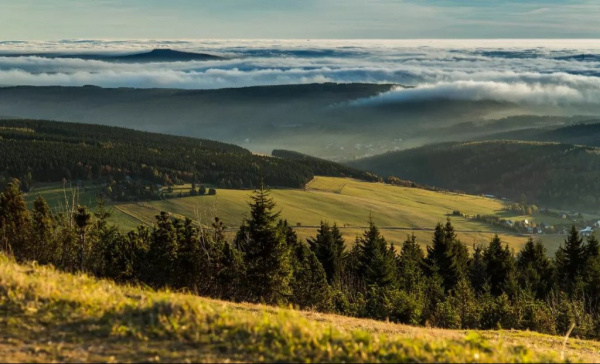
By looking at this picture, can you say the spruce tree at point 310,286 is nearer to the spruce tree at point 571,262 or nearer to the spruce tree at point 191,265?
the spruce tree at point 191,265

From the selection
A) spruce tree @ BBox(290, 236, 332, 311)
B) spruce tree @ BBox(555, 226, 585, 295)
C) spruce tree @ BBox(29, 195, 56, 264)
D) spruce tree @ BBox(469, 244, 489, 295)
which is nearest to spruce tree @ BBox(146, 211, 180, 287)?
spruce tree @ BBox(29, 195, 56, 264)

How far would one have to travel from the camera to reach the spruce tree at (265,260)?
53.5 metres

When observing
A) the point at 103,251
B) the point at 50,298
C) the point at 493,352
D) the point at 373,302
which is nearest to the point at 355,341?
the point at 493,352

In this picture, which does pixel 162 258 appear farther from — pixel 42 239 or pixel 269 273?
pixel 42 239

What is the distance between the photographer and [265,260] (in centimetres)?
5406

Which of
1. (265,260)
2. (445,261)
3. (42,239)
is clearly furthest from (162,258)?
(445,261)

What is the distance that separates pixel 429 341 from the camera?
48.5ft

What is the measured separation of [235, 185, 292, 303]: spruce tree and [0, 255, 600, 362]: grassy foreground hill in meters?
37.7

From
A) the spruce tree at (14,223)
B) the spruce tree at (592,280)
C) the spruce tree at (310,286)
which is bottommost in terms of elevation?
the spruce tree at (592,280)

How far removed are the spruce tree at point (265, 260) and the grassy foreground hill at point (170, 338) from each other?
37.7 metres

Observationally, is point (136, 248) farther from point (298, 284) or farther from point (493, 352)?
point (493, 352)

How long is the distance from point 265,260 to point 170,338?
40284 millimetres

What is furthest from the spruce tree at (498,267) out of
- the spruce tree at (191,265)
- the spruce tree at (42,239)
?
the spruce tree at (42,239)

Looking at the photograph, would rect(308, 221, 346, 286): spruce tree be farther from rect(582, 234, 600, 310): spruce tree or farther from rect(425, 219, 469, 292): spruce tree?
rect(582, 234, 600, 310): spruce tree
